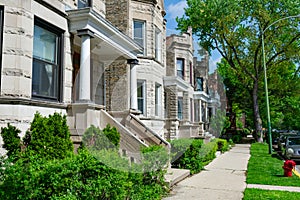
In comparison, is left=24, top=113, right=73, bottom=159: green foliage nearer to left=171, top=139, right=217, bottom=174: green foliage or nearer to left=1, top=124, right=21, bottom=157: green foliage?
left=1, top=124, right=21, bottom=157: green foliage

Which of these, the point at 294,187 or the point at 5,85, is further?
the point at 294,187

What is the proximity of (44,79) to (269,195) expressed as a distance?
6.40 m

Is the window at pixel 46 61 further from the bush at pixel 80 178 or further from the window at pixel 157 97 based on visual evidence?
the window at pixel 157 97

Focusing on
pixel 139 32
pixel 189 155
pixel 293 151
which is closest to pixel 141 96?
pixel 139 32

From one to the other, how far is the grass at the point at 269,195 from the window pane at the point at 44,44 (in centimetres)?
622

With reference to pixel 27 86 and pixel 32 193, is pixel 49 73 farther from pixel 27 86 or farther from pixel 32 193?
pixel 32 193

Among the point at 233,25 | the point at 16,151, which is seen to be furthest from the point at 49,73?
the point at 233,25

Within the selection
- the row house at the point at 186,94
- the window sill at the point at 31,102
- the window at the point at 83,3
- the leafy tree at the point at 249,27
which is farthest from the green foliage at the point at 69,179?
the leafy tree at the point at 249,27

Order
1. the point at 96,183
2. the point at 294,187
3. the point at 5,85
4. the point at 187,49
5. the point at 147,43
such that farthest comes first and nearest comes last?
1. the point at 187,49
2. the point at 147,43
3. the point at 294,187
4. the point at 5,85
5. the point at 96,183

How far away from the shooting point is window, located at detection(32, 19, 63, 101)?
7.30 metres

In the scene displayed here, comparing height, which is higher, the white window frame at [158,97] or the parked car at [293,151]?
the white window frame at [158,97]

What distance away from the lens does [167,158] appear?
239 inches

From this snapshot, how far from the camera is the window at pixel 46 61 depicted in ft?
24.0

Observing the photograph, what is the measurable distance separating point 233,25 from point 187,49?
6476 mm
